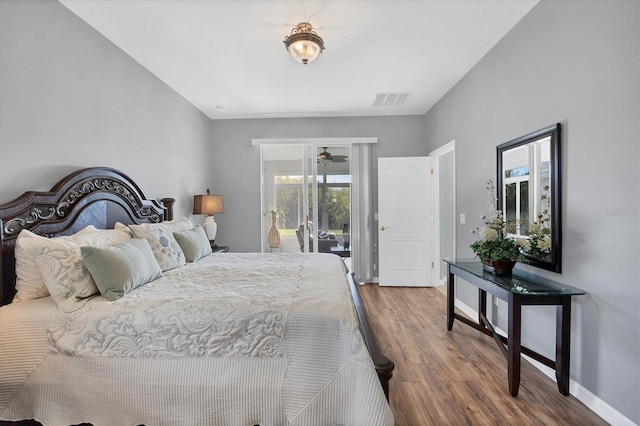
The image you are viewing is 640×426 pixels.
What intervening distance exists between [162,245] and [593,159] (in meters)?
3.04

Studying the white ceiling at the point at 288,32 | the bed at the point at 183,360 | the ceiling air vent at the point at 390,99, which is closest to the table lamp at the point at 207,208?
the white ceiling at the point at 288,32

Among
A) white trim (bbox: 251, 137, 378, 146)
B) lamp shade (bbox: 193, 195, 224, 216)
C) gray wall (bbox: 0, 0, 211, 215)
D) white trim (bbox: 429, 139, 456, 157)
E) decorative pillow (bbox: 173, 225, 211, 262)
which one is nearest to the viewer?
gray wall (bbox: 0, 0, 211, 215)

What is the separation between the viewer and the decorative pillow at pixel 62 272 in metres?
1.57

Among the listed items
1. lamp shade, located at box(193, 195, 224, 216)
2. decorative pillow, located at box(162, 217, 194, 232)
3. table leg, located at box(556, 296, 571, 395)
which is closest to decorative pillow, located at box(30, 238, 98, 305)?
decorative pillow, located at box(162, 217, 194, 232)

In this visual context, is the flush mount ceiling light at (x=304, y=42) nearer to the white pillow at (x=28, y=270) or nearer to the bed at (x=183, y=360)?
the bed at (x=183, y=360)

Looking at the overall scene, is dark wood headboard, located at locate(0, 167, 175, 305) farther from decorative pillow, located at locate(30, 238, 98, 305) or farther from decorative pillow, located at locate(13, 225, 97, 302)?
decorative pillow, located at locate(30, 238, 98, 305)

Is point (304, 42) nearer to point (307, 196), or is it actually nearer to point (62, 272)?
point (62, 272)

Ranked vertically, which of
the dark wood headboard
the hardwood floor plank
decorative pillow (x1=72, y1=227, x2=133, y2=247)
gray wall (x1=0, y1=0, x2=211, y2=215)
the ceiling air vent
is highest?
the ceiling air vent

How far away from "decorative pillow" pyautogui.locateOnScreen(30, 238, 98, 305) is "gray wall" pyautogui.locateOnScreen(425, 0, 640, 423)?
2968 mm

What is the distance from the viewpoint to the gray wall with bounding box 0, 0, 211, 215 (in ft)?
5.89

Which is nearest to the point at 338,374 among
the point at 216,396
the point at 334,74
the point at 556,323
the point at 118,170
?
the point at 216,396

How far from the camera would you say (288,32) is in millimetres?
2445

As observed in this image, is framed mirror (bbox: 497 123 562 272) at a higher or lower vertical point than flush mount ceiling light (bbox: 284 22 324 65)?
lower

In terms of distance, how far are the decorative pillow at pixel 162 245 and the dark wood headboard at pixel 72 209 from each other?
31 centimetres
